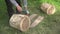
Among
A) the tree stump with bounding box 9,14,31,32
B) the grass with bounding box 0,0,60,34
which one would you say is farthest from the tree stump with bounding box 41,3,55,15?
the tree stump with bounding box 9,14,31,32

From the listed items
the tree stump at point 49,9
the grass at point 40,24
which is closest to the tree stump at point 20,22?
the grass at point 40,24

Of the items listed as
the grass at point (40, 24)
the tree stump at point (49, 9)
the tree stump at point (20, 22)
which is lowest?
the grass at point (40, 24)

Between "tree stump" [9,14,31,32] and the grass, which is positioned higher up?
"tree stump" [9,14,31,32]

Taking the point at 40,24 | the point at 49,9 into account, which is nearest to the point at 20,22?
the point at 40,24

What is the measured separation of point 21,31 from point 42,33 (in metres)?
0.47

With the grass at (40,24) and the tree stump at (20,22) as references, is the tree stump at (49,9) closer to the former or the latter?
the grass at (40,24)

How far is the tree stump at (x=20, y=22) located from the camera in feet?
12.9

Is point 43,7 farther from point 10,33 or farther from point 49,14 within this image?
point 10,33

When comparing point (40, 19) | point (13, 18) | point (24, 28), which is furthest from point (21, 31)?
point (40, 19)

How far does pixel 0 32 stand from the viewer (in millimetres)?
4164

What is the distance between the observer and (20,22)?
12.8ft

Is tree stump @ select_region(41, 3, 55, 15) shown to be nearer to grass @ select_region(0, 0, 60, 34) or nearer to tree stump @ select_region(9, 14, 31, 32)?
grass @ select_region(0, 0, 60, 34)

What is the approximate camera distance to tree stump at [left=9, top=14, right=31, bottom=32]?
3920mm

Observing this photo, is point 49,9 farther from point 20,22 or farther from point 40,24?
point 20,22
